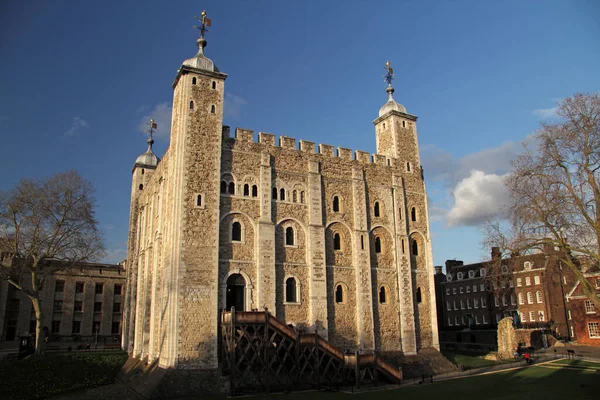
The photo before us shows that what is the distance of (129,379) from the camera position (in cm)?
2695

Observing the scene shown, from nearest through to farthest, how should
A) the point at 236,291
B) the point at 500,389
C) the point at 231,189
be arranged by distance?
the point at 500,389 < the point at 236,291 < the point at 231,189

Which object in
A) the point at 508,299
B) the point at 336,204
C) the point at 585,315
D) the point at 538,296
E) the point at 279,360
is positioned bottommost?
the point at 279,360

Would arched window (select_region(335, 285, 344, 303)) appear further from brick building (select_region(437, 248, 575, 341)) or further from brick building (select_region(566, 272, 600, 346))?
brick building (select_region(566, 272, 600, 346))

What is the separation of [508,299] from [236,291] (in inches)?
1618

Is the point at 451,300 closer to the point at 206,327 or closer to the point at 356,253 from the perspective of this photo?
the point at 356,253

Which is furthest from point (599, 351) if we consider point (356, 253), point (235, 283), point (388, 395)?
point (235, 283)

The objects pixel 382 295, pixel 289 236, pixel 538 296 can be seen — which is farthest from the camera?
pixel 538 296

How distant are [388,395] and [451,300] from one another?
4547 cm

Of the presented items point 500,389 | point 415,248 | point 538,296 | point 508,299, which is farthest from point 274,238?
point 508,299

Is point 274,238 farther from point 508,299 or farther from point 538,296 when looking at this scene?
point 508,299

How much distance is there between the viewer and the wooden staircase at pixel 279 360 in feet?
71.5

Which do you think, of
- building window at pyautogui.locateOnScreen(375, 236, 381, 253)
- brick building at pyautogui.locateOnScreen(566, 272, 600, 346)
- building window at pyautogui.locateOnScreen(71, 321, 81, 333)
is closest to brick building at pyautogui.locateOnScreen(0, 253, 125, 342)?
building window at pyautogui.locateOnScreen(71, 321, 81, 333)

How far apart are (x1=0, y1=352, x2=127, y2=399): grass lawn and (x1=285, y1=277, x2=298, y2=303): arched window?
41.5 feet

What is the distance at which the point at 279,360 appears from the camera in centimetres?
2278
